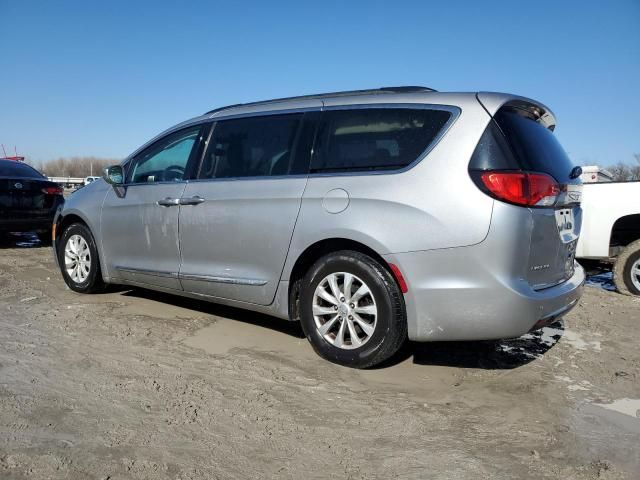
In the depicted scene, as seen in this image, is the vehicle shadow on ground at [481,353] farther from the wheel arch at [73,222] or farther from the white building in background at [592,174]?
the white building in background at [592,174]

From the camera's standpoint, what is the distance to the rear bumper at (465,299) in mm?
3020

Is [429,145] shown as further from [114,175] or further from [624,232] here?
[624,232]

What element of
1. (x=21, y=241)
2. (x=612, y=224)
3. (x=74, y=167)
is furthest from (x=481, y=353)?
(x=74, y=167)

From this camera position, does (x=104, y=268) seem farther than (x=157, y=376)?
Yes

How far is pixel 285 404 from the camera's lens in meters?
2.94

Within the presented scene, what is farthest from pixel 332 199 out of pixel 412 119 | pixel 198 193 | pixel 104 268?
pixel 104 268

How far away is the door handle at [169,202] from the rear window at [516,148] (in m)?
2.43

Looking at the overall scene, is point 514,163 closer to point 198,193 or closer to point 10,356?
point 198,193

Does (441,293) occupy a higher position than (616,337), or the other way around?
(441,293)

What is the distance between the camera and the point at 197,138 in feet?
14.8

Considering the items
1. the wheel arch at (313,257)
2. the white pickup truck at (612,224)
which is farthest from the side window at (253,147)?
the white pickup truck at (612,224)

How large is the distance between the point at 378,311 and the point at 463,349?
1081 mm

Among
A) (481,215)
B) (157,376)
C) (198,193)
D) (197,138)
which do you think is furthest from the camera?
(197,138)

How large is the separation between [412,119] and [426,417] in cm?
183
